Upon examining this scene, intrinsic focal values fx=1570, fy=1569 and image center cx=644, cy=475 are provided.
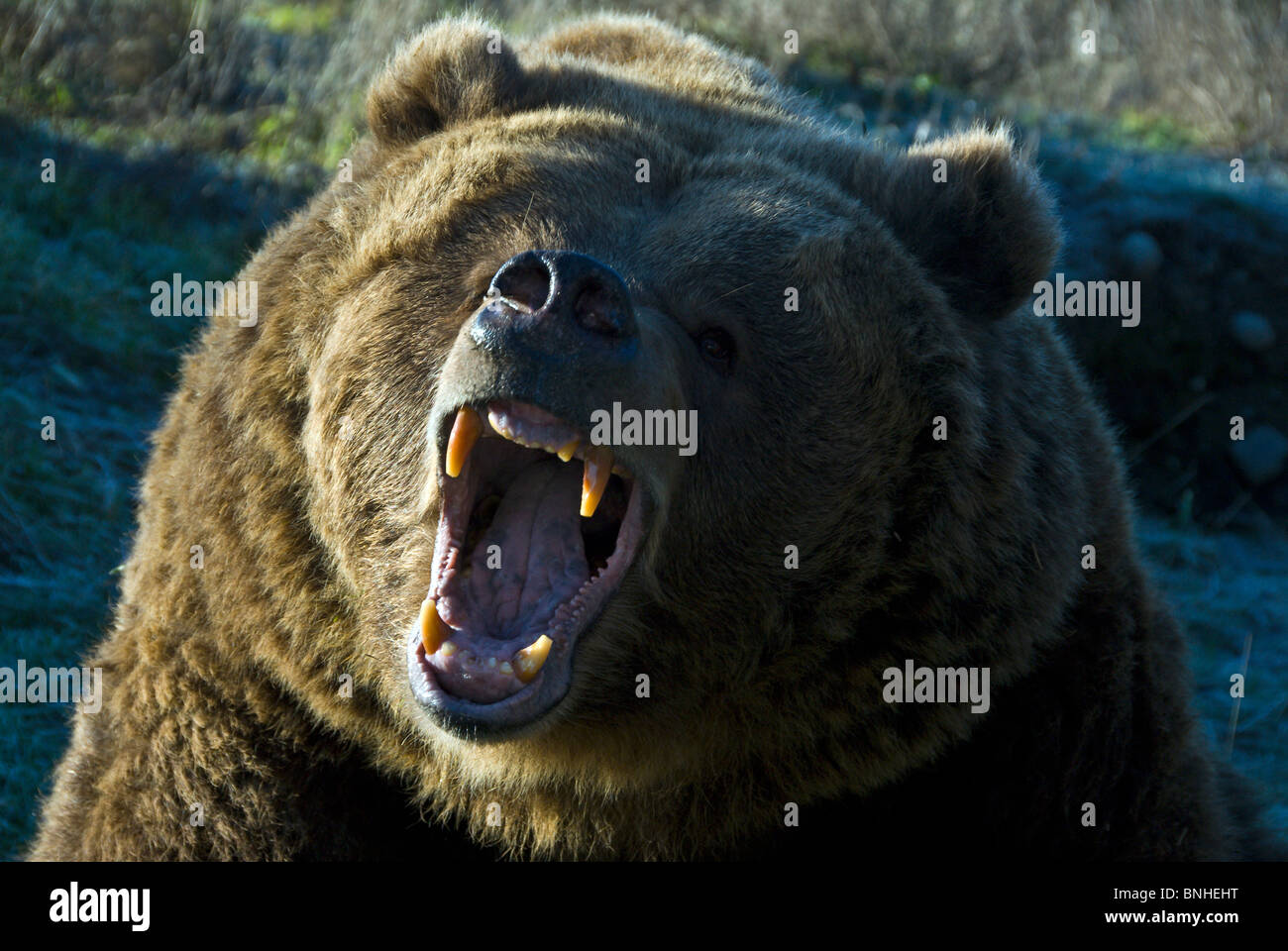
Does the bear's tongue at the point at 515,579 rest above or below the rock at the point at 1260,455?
below

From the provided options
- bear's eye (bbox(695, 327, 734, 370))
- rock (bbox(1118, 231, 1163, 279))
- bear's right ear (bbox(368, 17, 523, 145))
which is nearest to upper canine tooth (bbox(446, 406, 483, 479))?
bear's eye (bbox(695, 327, 734, 370))

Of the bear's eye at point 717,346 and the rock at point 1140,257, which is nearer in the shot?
the bear's eye at point 717,346

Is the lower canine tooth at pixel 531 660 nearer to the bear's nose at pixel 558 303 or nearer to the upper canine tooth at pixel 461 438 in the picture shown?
the upper canine tooth at pixel 461 438

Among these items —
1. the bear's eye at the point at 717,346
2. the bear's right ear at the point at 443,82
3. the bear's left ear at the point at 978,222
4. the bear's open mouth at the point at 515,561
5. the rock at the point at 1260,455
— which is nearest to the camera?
the bear's open mouth at the point at 515,561

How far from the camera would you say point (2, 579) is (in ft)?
19.0

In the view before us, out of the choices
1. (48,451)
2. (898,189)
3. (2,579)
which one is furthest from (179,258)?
(898,189)

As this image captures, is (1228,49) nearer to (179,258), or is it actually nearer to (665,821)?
(179,258)

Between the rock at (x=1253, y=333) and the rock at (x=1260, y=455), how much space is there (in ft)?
1.54

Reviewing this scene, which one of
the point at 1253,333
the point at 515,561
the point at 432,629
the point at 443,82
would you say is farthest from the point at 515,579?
the point at 1253,333

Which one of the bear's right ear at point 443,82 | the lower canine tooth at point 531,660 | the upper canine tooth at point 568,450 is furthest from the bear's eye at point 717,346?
the bear's right ear at point 443,82

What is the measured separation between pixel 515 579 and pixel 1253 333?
614 cm

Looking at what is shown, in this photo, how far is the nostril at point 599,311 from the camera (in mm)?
3229

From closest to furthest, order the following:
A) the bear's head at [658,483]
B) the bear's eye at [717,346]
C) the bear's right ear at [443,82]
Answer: the bear's head at [658,483] < the bear's eye at [717,346] < the bear's right ear at [443,82]

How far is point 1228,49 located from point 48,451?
30.1 ft
